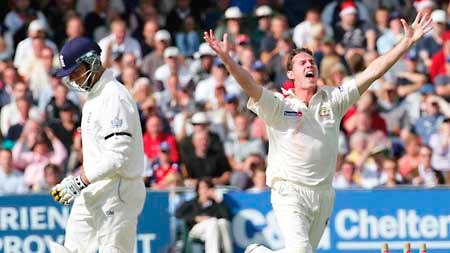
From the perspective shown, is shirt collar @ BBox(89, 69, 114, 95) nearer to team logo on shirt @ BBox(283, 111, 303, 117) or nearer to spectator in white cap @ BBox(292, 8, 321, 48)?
team logo on shirt @ BBox(283, 111, 303, 117)

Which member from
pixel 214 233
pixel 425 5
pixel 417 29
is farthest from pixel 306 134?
pixel 425 5

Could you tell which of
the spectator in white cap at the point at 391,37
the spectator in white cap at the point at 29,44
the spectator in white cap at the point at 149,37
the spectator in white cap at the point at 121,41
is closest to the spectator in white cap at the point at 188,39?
the spectator in white cap at the point at 149,37

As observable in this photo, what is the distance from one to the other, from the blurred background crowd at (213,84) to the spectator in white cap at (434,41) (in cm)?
2

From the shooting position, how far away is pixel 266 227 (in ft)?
50.7

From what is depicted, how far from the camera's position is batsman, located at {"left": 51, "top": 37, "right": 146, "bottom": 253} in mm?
11227

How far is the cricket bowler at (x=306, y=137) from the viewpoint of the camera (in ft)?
37.8

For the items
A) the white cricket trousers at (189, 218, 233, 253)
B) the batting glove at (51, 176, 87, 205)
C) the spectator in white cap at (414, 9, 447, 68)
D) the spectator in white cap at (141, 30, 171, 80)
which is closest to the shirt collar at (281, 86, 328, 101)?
the batting glove at (51, 176, 87, 205)

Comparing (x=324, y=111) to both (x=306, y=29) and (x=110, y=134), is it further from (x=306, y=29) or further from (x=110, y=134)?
(x=306, y=29)

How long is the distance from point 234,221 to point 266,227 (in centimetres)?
34

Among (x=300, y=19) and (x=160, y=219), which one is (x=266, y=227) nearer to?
(x=160, y=219)

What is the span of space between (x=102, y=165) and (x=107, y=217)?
433 millimetres

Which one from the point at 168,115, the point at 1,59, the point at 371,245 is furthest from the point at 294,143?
the point at 1,59

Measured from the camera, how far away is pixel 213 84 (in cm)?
1917

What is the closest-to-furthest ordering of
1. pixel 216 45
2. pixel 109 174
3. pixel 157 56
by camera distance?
1. pixel 216 45
2. pixel 109 174
3. pixel 157 56
